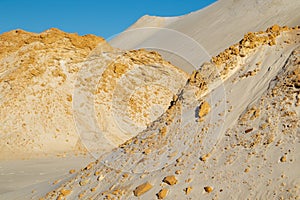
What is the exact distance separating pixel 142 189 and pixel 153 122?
1.96 metres

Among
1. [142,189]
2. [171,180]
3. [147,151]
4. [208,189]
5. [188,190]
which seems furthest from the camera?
[147,151]

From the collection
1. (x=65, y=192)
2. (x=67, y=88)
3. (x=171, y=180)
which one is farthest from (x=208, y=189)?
(x=67, y=88)

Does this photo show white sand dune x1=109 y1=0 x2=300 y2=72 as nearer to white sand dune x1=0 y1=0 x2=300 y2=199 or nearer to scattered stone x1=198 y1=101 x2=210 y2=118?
white sand dune x1=0 y1=0 x2=300 y2=199

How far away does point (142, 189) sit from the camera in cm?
388

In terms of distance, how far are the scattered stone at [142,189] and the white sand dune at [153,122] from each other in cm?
1

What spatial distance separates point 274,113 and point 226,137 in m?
0.56

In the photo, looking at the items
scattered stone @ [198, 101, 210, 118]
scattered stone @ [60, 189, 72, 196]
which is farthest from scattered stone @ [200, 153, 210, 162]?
scattered stone @ [60, 189, 72, 196]

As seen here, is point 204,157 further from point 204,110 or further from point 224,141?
point 204,110

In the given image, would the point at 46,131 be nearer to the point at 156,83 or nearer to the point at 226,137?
the point at 156,83

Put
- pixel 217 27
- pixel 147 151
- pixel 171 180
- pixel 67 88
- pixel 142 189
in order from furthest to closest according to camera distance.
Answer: pixel 217 27 < pixel 67 88 < pixel 147 151 < pixel 142 189 < pixel 171 180

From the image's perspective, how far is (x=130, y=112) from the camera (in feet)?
34.8

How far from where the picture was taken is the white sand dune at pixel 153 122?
3.61m

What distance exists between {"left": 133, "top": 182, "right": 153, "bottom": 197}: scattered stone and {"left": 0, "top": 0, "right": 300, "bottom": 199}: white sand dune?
1 cm

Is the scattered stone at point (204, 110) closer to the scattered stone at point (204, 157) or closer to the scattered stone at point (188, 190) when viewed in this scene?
the scattered stone at point (204, 157)
